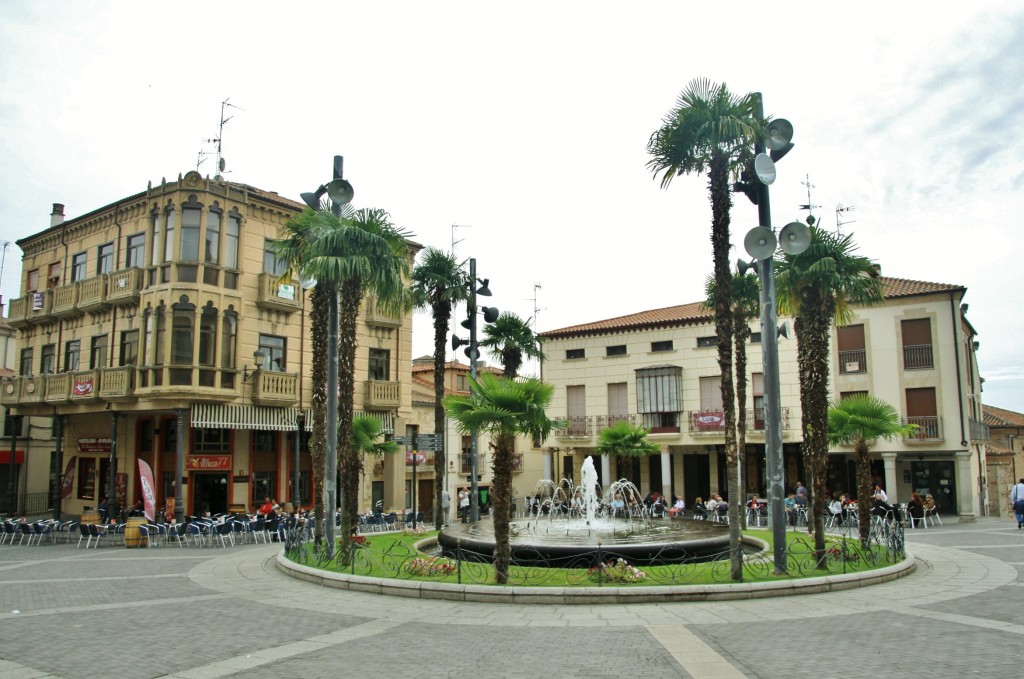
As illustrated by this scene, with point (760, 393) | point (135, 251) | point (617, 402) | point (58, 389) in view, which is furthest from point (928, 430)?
point (58, 389)

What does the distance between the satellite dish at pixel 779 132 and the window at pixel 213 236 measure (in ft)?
72.7

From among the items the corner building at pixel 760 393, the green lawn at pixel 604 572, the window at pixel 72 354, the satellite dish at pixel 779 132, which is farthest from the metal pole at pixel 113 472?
the satellite dish at pixel 779 132

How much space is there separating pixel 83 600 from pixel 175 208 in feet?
62.2

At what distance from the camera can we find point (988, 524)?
3005cm

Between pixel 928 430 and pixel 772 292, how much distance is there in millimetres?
24009

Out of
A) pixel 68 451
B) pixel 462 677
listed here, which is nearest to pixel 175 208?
pixel 68 451

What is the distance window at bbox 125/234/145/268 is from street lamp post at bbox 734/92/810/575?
82.0ft

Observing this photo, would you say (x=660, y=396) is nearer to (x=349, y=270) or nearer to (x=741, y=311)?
(x=741, y=311)

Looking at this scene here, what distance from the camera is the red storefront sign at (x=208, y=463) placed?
29656 mm

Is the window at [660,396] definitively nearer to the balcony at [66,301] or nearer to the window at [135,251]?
the window at [135,251]

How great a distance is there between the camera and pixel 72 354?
33.8 meters

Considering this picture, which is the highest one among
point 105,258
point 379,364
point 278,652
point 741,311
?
point 105,258

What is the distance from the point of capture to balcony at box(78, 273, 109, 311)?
31.3 metres

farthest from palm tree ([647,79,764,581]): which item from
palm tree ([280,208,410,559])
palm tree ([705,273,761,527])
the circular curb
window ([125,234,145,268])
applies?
window ([125,234,145,268])
